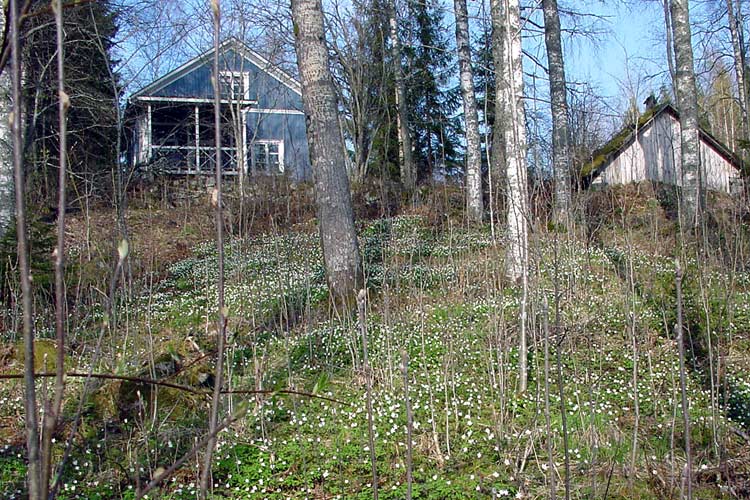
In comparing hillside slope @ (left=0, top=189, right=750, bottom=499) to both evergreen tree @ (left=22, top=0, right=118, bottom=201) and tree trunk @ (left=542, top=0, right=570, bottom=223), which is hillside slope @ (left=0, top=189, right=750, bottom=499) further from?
evergreen tree @ (left=22, top=0, right=118, bottom=201)

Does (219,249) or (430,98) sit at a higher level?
(430,98)

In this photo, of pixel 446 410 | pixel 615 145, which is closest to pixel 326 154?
pixel 446 410

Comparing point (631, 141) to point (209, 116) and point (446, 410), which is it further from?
point (209, 116)

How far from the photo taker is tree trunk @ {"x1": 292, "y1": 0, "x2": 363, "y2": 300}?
780 cm

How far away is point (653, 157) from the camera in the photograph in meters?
19.1

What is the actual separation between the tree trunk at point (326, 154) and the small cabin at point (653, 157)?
38.0ft

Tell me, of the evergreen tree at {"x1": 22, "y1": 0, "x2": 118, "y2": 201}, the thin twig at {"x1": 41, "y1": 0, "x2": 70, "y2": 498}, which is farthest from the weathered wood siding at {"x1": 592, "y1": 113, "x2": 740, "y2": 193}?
the thin twig at {"x1": 41, "y1": 0, "x2": 70, "y2": 498}

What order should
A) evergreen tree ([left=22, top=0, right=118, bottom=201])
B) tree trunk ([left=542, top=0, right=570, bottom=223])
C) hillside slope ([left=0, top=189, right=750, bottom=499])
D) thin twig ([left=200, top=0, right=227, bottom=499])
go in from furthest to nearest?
evergreen tree ([left=22, top=0, right=118, bottom=201]) < tree trunk ([left=542, top=0, right=570, bottom=223]) < hillside slope ([left=0, top=189, right=750, bottom=499]) < thin twig ([left=200, top=0, right=227, bottom=499])

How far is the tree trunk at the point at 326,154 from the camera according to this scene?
780 cm

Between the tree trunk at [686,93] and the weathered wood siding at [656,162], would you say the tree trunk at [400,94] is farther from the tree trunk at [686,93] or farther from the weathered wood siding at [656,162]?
the tree trunk at [686,93]

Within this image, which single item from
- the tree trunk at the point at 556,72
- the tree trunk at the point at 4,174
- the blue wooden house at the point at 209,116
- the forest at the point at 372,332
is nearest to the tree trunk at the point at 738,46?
the forest at the point at 372,332

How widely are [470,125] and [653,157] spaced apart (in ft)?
24.7

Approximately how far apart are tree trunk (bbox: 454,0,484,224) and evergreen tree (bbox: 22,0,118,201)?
24.8 ft

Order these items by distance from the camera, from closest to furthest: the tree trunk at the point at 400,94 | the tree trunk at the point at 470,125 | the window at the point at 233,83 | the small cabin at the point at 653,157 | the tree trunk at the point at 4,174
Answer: the tree trunk at the point at 4,174, the window at the point at 233,83, the tree trunk at the point at 470,125, the small cabin at the point at 653,157, the tree trunk at the point at 400,94
